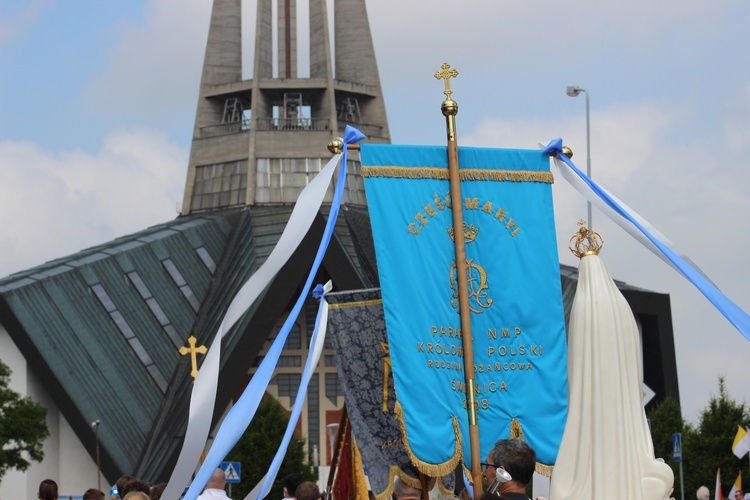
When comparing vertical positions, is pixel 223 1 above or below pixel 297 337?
above

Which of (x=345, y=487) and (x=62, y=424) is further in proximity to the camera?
(x=62, y=424)

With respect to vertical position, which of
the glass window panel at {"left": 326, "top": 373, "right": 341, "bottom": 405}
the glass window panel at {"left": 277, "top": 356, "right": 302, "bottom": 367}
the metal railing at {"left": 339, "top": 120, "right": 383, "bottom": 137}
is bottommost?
the glass window panel at {"left": 326, "top": 373, "right": 341, "bottom": 405}

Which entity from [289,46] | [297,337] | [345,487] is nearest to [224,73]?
[289,46]

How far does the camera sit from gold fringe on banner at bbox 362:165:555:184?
44.7ft

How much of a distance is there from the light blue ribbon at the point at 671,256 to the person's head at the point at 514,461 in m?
3.48

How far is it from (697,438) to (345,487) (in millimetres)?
21979

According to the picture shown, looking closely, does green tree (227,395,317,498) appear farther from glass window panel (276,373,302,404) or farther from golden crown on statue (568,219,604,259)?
golden crown on statue (568,219,604,259)

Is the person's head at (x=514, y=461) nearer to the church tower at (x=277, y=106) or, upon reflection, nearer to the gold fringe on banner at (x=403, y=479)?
the gold fringe on banner at (x=403, y=479)

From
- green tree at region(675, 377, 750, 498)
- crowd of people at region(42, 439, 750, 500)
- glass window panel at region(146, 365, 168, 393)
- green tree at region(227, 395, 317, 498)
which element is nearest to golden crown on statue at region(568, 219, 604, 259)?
crowd of people at region(42, 439, 750, 500)

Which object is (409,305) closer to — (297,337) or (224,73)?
(297,337)

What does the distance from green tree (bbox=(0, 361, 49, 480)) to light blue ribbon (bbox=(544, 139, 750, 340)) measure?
27.5 m

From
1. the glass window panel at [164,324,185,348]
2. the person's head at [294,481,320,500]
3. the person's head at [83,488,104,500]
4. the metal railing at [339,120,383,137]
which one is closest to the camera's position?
the person's head at [294,481,320,500]

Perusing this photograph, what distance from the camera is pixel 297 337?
2019 inches

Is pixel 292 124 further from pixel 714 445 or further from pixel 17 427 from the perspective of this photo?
pixel 714 445
